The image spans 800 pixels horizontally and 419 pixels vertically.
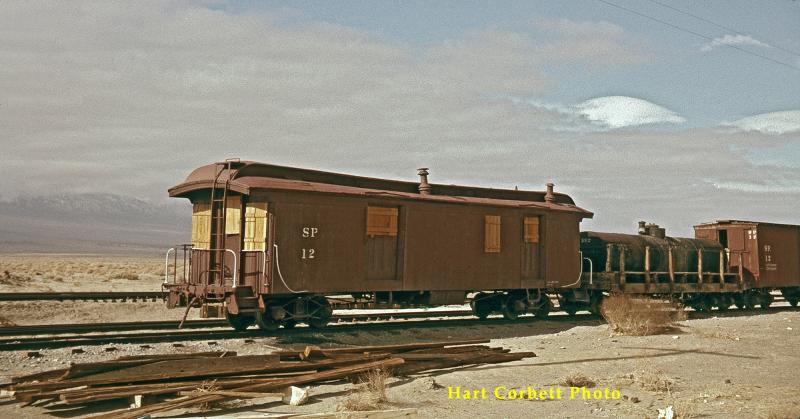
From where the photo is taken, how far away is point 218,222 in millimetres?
14461

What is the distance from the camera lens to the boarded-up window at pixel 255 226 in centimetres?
1373

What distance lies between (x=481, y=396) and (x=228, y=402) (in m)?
3.29

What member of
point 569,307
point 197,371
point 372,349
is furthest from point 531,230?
point 197,371

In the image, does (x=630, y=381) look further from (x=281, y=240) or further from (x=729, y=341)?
(x=281, y=240)

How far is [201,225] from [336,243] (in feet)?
10.3

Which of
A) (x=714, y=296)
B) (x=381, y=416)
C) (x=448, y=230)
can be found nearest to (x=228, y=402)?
(x=381, y=416)

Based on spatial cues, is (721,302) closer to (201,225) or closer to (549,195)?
(549,195)

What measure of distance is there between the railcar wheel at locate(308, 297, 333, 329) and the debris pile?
4156mm

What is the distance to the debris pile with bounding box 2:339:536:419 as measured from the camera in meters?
7.88

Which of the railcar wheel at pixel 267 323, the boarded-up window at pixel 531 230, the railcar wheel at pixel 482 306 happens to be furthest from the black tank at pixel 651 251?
the railcar wheel at pixel 267 323

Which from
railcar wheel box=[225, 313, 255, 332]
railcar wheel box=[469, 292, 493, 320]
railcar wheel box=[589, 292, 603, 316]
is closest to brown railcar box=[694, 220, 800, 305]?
railcar wheel box=[589, 292, 603, 316]

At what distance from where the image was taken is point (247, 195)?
45.7ft

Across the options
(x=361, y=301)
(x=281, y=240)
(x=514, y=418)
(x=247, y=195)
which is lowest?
(x=514, y=418)

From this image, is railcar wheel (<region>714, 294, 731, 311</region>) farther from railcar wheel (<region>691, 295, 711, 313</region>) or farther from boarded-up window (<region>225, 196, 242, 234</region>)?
boarded-up window (<region>225, 196, 242, 234</region>)
